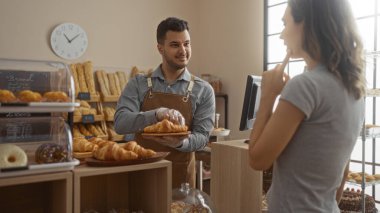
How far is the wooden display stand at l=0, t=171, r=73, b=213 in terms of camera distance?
116cm

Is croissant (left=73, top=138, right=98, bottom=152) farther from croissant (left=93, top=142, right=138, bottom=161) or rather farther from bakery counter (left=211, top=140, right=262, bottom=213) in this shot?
bakery counter (left=211, top=140, right=262, bottom=213)

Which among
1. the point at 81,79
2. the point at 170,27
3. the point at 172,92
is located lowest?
the point at 172,92

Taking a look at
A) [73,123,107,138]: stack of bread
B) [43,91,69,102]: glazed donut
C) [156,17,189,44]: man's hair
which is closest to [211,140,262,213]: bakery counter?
[156,17,189,44]: man's hair

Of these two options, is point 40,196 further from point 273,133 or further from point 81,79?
point 81,79

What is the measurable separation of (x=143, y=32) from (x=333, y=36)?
158 inches

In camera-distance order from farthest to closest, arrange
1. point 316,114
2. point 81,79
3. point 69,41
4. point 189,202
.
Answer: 1. point 69,41
2. point 81,79
3. point 189,202
4. point 316,114

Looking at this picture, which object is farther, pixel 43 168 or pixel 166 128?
pixel 166 128

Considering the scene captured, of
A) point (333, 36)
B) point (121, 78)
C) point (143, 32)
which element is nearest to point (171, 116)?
point (333, 36)

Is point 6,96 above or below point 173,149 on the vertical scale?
above

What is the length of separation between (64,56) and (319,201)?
12.2 feet

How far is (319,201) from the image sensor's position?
1055mm

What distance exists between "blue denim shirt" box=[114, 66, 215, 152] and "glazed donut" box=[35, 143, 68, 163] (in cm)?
83

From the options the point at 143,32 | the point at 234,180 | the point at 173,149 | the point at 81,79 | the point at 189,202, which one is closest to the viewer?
the point at 189,202

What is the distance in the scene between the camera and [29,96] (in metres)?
1.14
